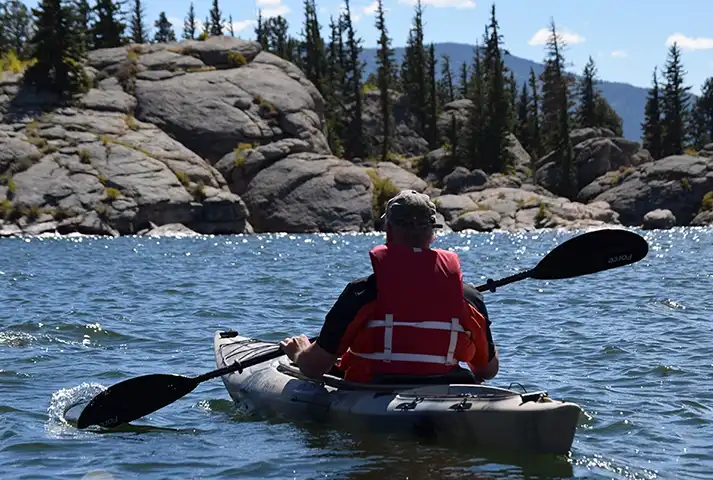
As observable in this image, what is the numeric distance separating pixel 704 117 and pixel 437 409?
7291cm

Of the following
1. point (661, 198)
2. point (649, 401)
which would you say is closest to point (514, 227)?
point (661, 198)

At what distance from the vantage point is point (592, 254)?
7293 mm

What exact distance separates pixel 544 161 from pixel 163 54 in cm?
2421

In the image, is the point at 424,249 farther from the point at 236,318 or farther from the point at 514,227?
the point at 514,227

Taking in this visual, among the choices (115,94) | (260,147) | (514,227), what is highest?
(115,94)

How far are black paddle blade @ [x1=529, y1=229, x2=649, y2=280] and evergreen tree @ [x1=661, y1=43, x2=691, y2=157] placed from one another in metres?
56.9

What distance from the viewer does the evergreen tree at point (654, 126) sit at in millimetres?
62656

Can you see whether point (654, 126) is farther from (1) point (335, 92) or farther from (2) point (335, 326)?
(2) point (335, 326)

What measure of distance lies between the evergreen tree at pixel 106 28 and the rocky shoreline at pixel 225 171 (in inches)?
176

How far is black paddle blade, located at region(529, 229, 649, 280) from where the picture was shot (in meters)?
7.27

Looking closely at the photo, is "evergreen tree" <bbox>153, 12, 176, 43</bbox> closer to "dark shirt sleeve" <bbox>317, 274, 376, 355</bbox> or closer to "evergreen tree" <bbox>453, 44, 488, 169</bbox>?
"evergreen tree" <bbox>453, 44, 488, 169</bbox>

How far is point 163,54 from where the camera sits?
5194cm

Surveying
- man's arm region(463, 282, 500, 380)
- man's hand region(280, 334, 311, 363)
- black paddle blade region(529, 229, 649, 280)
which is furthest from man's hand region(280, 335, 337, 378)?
black paddle blade region(529, 229, 649, 280)

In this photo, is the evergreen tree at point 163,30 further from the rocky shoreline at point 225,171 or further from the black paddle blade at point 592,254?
the black paddle blade at point 592,254
